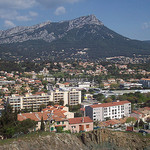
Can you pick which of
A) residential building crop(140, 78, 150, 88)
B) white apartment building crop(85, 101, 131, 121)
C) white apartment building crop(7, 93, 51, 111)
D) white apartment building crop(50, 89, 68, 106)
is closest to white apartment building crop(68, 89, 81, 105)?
white apartment building crop(50, 89, 68, 106)

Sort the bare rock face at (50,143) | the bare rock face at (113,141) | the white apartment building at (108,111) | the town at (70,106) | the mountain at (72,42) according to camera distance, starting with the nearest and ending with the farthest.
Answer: the bare rock face at (50,143), the bare rock face at (113,141), the town at (70,106), the white apartment building at (108,111), the mountain at (72,42)

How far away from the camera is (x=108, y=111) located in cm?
3306

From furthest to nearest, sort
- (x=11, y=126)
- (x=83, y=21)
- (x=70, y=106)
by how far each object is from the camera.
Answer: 1. (x=83, y=21)
2. (x=70, y=106)
3. (x=11, y=126)

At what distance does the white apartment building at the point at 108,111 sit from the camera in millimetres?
32219

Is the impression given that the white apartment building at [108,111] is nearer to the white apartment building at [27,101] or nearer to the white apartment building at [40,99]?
the white apartment building at [40,99]

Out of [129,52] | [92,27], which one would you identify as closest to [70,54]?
[129,52]

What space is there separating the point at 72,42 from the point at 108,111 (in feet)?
461

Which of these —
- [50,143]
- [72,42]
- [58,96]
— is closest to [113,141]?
[50,143]

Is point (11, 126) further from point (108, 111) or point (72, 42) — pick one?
point (72, 42)

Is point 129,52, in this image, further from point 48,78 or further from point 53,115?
point 53,115

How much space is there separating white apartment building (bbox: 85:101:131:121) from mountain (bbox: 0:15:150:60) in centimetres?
9918

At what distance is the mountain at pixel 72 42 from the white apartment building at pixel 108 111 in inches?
3905

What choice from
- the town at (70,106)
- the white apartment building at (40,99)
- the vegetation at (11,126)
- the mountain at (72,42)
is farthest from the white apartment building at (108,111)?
the mountain at (72,42)

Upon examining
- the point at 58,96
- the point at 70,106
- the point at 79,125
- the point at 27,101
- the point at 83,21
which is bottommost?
the point at 79,125
